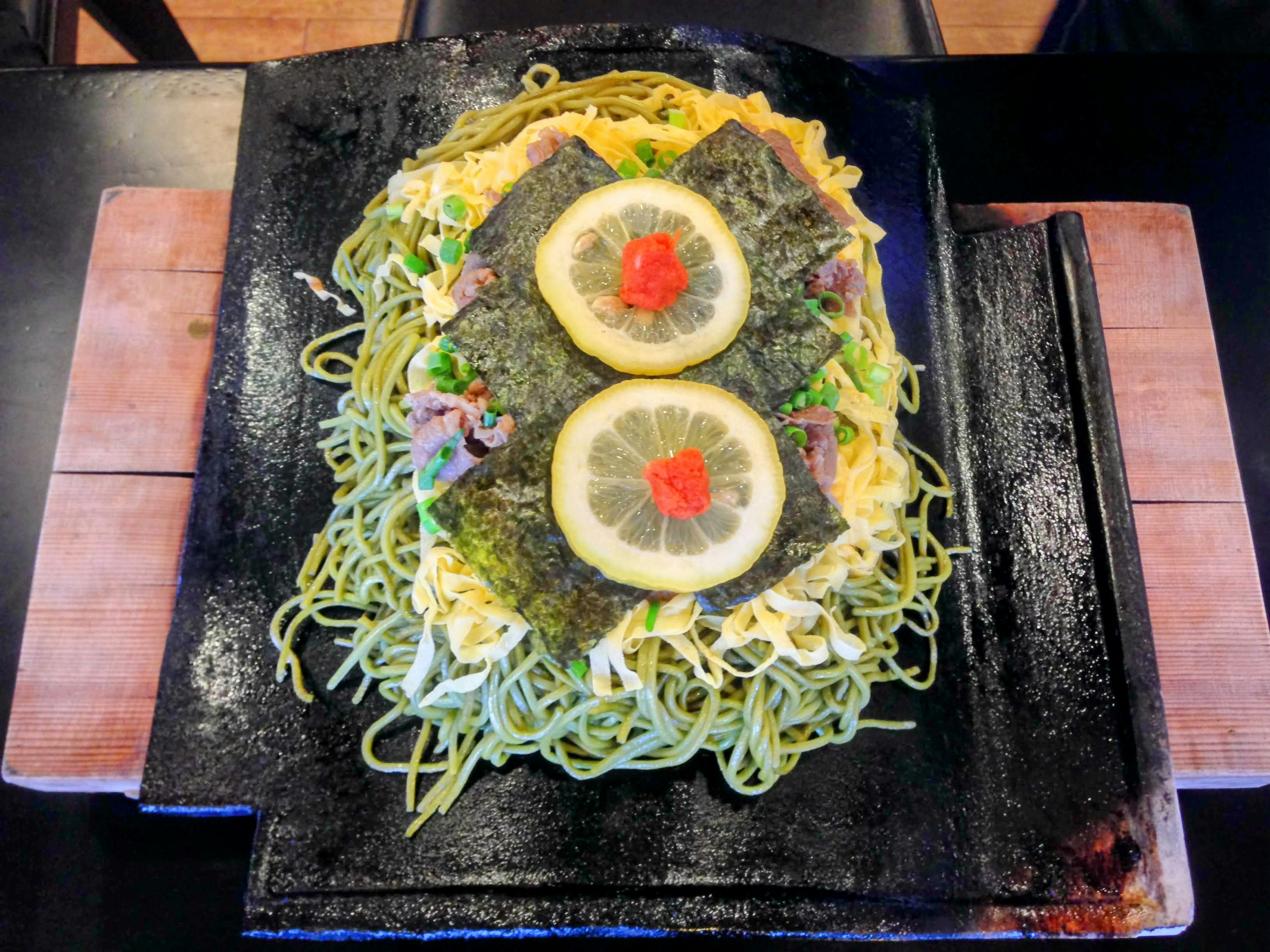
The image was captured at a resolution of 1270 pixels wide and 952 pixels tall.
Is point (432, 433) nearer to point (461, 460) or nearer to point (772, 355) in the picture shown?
point (461, 460)

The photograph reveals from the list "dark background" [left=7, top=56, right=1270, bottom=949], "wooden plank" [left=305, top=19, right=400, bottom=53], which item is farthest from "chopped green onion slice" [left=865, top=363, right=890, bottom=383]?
"wooden plank" [left=305, top=19, right=400, bottom=53]

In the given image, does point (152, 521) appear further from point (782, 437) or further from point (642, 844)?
point (782, 437)

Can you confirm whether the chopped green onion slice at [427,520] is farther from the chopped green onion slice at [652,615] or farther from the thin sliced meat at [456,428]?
the chopped green onion slice at [652,615]

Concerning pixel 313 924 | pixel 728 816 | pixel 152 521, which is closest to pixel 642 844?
pixel 728 816

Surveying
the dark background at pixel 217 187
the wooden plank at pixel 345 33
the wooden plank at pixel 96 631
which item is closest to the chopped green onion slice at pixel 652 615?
the dark background at pixel 217 187

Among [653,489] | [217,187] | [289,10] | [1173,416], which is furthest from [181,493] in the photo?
[1173,416]

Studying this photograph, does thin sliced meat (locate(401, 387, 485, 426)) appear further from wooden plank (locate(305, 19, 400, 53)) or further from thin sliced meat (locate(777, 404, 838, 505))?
wooden plank (locate(305, 19, 400, 53))
